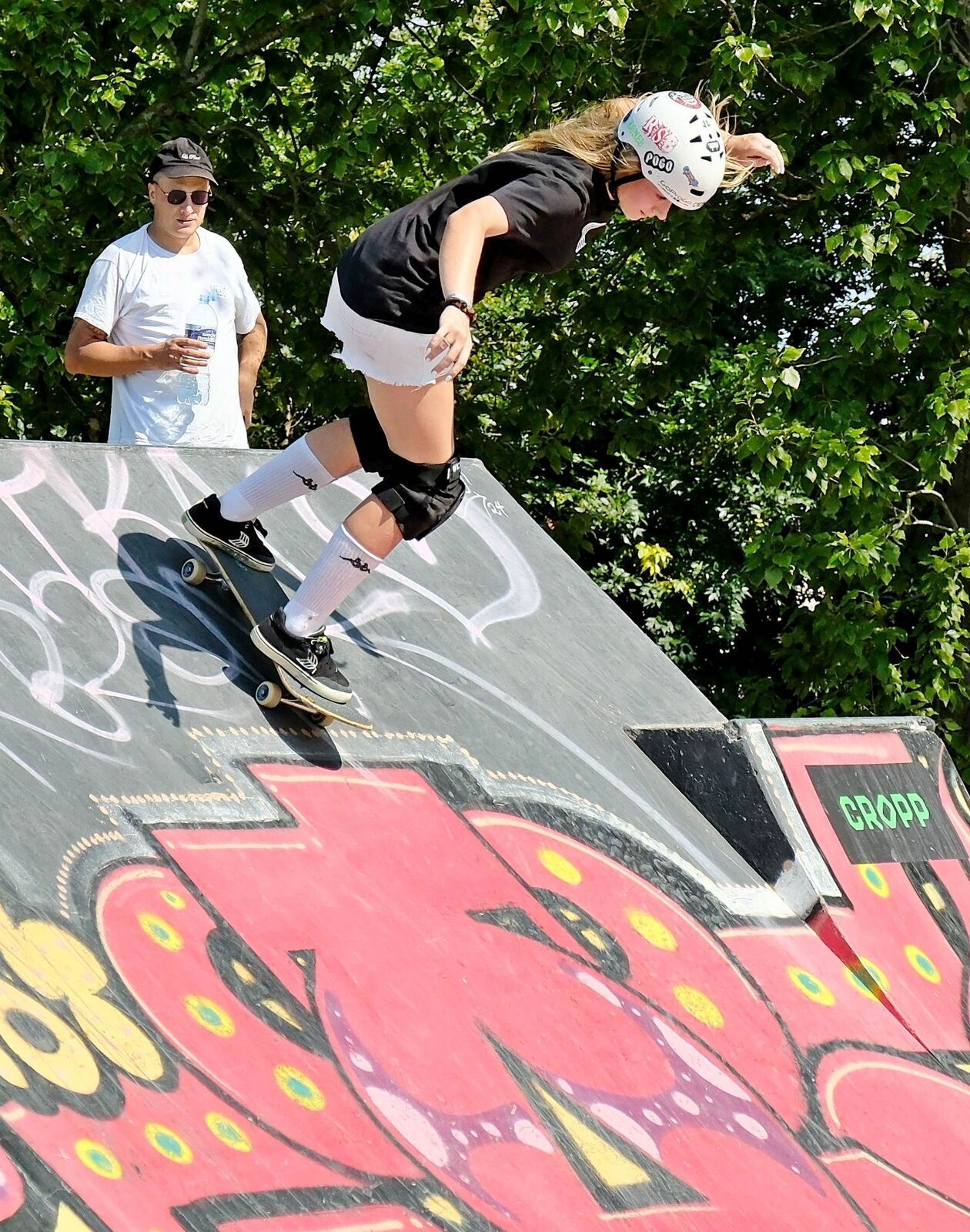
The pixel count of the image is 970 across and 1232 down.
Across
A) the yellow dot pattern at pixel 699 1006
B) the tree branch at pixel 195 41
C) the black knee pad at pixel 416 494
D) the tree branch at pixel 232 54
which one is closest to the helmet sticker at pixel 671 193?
the black knee pad at pixel 416 494

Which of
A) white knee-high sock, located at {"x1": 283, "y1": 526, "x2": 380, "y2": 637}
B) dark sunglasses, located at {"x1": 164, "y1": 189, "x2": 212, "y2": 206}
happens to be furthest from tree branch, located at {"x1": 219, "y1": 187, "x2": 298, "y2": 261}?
white knee-high sock, located at {"x1": 283, "y1": 526, "x2": 380, "y2": 637}

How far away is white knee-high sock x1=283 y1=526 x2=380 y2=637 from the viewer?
148 inches

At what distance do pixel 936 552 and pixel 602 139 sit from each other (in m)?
5.31

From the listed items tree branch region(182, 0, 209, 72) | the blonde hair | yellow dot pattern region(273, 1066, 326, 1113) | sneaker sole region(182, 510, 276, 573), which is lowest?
yellow dot pattern region(273, 1066, 326, 1113)

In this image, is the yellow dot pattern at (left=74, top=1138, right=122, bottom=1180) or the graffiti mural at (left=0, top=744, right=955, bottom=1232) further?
Answer: the graffiti mural at (left=0, top=744, right=955, bottom=1232)

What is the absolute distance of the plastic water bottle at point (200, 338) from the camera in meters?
5.13

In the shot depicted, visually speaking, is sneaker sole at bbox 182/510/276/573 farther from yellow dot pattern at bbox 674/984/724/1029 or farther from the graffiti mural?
yellow dot pattern at bbox 674/984/724/1029

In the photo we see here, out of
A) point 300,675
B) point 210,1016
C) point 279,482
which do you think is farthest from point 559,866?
point 279,482

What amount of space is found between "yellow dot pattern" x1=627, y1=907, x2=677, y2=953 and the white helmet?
1866mm

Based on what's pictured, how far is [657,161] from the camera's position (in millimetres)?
3594

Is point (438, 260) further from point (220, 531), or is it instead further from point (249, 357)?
point (249, 357)

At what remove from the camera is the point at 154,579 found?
413cm

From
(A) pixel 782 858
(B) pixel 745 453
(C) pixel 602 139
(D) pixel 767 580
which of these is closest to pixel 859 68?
(B) pixel 745 453

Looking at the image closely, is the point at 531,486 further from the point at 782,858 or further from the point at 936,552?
the point at 782,858
